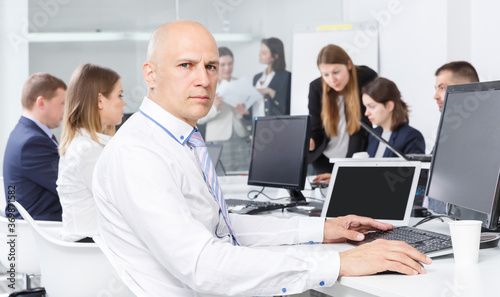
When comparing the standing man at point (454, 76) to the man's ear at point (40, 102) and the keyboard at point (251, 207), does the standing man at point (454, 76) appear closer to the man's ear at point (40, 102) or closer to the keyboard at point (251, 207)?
the keyboard at point (251, 207)

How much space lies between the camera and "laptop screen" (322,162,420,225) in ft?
6.55

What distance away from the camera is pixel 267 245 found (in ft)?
5.72

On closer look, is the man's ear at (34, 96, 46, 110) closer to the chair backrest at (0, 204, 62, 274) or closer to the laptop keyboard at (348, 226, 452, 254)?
the chair backrest at (0, 204, 62, 274)

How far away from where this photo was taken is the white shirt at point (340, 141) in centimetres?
486

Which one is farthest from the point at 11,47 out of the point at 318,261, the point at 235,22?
the point at 318,261

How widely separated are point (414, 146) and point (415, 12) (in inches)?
72.9

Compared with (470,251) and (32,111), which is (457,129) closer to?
(470,251)

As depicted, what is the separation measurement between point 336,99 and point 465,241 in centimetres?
363

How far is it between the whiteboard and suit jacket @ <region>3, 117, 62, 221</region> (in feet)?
9.51

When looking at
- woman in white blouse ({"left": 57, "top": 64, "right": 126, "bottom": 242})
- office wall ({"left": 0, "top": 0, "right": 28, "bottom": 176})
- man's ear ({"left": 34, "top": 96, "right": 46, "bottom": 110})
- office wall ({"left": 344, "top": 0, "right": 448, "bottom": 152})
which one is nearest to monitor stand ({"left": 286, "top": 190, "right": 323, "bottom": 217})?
woman in white blouse ({"left": 57, "top": 64, "right": 126, "bottom": 242})

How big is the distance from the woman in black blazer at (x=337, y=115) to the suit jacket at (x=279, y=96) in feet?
2.09

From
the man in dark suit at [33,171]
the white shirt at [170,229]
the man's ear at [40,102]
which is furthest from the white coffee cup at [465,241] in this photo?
the man's ear at [40,102]

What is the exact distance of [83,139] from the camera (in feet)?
8.60

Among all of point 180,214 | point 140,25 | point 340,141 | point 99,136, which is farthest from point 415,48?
point 180,214
